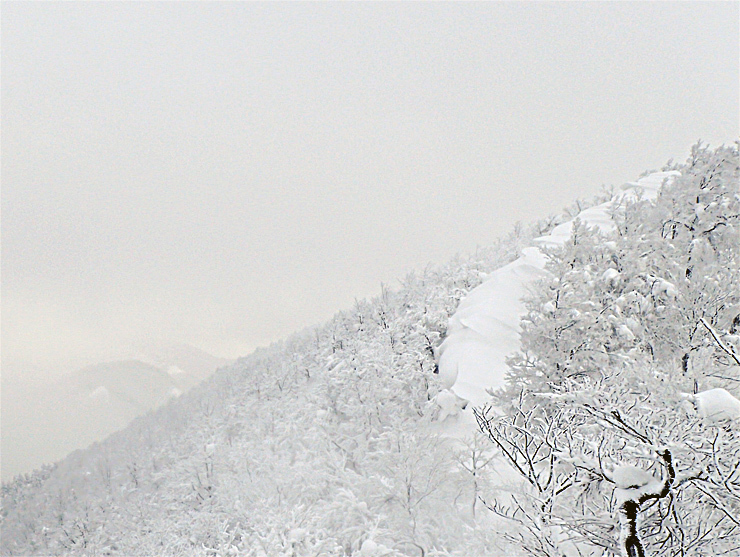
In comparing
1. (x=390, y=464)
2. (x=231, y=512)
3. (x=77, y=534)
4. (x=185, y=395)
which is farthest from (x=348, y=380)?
(x=185, y=395)

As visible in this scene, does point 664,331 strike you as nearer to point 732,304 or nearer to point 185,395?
point 732,304

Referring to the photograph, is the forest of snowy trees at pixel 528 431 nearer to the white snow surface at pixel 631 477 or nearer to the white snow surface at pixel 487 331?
the white snow surface at pixel 631 477

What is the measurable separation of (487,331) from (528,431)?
17520 mm

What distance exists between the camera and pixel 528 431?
5316 mm

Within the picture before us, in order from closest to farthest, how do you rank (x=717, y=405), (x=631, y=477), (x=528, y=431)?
1. (x=717, y=405)
2. (x=631, y=477)
3. (x=528, y=431)

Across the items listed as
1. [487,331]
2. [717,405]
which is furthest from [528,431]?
[487,331]

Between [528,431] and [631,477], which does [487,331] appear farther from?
[631,477]

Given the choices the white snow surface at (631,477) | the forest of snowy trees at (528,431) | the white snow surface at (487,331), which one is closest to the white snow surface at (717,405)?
the forest of snowy trees at (528,431)

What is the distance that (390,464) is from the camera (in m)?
15.2

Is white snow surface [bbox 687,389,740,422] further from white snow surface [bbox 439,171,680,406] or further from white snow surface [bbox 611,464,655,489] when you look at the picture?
white snow surface [bbox 439,171,680,406]

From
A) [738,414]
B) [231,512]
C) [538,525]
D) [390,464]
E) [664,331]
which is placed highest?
[738,414]

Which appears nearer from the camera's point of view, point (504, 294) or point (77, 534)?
point (504, 294)

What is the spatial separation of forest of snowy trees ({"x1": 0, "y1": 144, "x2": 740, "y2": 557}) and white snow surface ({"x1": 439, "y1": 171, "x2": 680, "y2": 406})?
0.88 meters

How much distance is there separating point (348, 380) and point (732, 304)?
19076 millimetres
